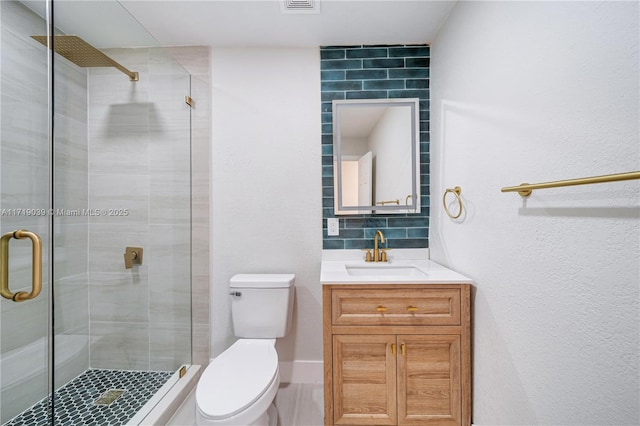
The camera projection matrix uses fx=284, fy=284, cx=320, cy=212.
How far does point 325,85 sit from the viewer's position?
196cm

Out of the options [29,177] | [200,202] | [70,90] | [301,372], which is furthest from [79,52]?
[301,372]

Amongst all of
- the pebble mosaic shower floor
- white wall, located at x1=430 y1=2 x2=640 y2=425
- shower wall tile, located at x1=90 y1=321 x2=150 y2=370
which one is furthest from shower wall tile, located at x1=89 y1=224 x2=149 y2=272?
white wall, located at x1=430 y1=2 x2=640 y2=425

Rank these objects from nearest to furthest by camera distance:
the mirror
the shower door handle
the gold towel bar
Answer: the gold towel bar → the shower door handle → the mirror

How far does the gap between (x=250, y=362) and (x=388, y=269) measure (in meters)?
0.96

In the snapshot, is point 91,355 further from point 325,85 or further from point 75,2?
point 325,85

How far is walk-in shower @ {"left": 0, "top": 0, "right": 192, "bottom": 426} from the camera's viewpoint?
3.65ft

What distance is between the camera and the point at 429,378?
4.54ft

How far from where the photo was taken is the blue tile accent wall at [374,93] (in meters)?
1.95

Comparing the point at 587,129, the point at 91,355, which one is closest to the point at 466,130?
the point at 587,129

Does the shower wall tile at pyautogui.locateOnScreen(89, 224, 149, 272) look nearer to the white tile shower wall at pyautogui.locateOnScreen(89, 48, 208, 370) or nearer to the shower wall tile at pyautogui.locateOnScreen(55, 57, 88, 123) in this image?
the white tile shower wall at pyautogui.locateOnScreen(89, 48, 208, 370)

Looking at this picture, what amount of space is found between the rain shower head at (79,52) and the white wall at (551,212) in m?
1.77

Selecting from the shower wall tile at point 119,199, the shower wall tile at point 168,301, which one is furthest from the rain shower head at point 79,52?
the shower wall tile at point 168,301

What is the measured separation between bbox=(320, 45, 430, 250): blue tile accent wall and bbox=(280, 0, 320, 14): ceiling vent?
361 mm

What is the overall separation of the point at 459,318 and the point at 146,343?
167 cm
